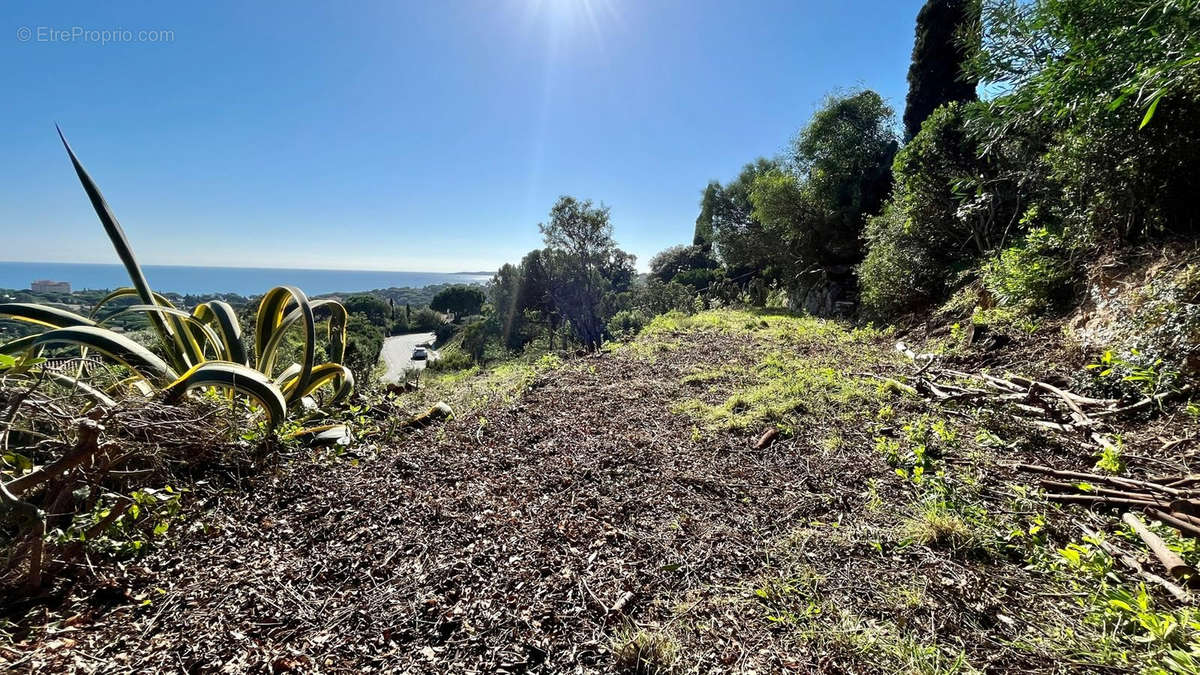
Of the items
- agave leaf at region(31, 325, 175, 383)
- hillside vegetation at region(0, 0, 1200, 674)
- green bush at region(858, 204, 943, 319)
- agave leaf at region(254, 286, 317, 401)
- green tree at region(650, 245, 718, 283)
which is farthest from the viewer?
green tree at region(650, 245, 718, 283)

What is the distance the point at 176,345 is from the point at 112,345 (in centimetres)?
50

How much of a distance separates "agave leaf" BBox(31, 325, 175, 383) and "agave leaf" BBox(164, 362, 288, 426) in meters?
0.43

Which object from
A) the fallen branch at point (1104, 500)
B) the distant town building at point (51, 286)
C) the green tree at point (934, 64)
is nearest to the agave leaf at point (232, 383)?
the fallen branch at point (1104, 500)

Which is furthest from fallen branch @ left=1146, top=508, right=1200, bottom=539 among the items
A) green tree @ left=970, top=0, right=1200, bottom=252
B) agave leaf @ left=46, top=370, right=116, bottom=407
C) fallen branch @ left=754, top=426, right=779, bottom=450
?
agave leaf @ left=46, top=370, right=116, bottom=407

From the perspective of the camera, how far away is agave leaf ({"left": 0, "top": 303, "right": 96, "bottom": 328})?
2.09 m

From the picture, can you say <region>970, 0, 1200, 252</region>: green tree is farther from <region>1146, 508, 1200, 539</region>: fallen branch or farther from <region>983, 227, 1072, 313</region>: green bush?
<region>1146, 508, 1200, 539</region>: fallen branch

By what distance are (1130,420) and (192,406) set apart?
4971mm

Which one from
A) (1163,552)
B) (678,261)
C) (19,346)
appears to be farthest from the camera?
(678,261)

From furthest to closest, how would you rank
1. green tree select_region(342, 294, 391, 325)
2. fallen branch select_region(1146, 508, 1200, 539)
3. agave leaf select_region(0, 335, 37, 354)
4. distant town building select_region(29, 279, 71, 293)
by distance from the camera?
green tree select_region(342, 294, 391, 325)
distant town building select_region(29, 279, 71, 293)
agave leaf select_region(0, 335, 37, 354)
fallen branch select_region(1146, 508, 1200, 539)

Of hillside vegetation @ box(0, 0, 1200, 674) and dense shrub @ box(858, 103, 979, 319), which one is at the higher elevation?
dense shrub @ box(858, 103, 979, 319)

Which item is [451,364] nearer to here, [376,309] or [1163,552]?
[1163,552]

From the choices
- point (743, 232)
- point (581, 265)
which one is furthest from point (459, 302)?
point (743, 232)

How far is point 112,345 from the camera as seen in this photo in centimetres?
200

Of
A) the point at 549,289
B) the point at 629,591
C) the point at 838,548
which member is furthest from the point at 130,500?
the point at 549,289
